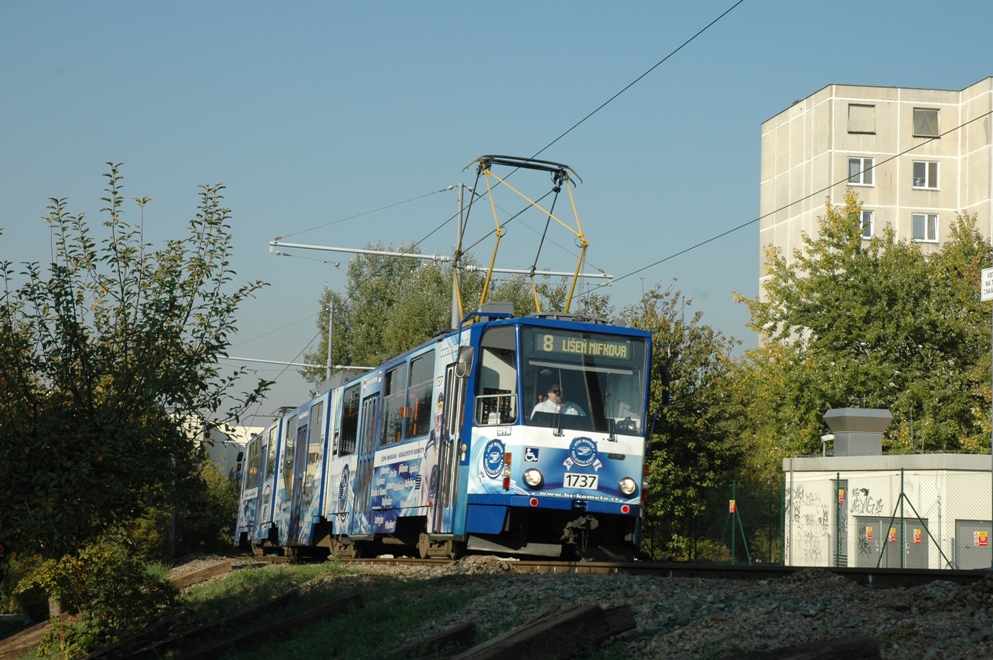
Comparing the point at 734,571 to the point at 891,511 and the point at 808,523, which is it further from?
the point at 808,523

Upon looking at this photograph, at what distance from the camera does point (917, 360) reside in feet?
131

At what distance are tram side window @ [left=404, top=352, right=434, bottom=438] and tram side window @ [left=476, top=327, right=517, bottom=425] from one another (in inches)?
53.8

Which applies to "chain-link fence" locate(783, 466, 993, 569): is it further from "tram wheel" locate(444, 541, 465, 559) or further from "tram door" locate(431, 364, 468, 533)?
"tram door" locate(431, 364, 468, 533)

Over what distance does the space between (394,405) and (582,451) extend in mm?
4088

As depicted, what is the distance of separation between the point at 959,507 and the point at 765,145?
166ft

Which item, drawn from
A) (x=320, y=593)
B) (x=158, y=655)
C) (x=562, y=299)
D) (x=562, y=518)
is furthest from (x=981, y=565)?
(x=562, y=299)

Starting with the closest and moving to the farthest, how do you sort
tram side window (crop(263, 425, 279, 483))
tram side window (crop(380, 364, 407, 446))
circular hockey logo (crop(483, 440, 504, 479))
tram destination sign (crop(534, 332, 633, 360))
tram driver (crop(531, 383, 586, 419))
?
circular hockey logo (crop(483, 440, 504, 479)) → tram driver (crop(531, 383, 586, 419)) → tram destination sign (crop(534, 332, 633, 360)) → tram side window (crop(380, 364, 407, 446)) → tram side window (crop(263, 425, 279, 483))

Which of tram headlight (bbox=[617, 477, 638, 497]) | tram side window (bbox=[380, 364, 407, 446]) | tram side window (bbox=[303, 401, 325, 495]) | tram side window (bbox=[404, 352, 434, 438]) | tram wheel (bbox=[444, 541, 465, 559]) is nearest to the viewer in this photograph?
tram headlight (bbox=[617, 477, 638, 497])

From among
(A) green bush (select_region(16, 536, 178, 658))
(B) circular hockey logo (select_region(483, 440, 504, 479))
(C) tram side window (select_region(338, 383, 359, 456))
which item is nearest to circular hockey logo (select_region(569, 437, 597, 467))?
(B) circular hockey logo (select_region(483, 440, 504, 479))

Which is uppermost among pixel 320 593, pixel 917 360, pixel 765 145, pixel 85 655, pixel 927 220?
pixel 765 145

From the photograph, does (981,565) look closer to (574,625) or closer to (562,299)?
(574,625)

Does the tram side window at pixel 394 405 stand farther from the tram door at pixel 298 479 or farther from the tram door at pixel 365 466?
the tram door at pixel 298 479

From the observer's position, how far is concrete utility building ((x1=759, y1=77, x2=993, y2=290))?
6550 cm

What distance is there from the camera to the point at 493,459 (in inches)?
626
